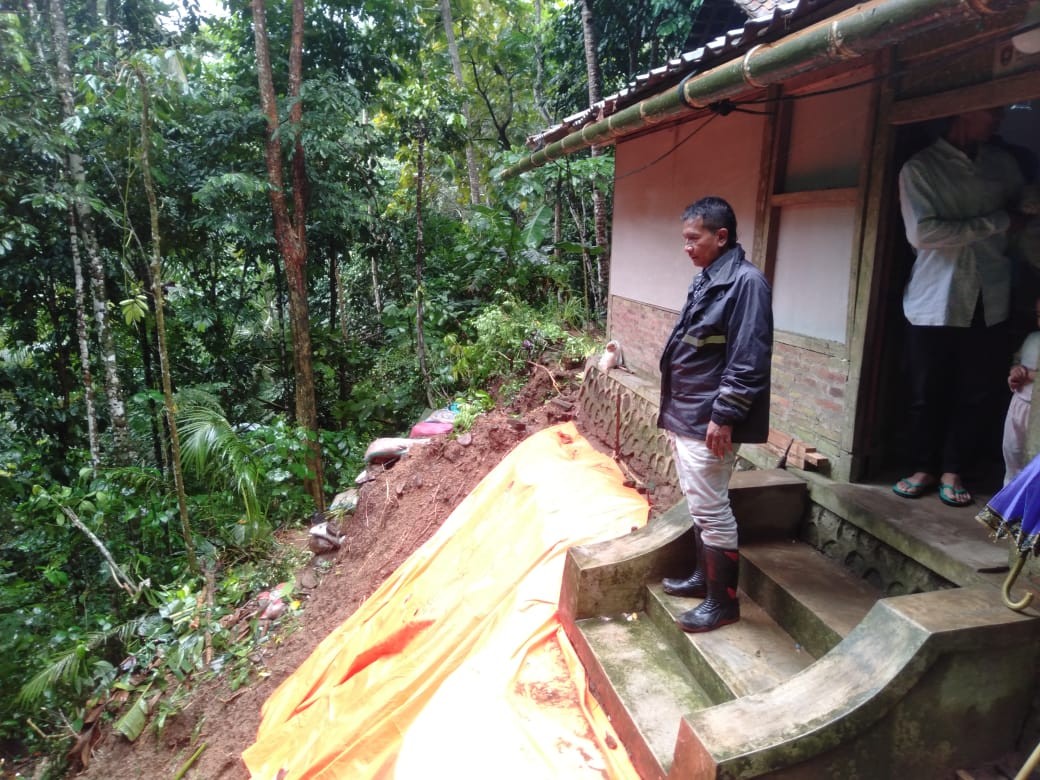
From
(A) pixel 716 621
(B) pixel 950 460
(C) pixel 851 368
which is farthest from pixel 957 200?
(A) pixel 716 621

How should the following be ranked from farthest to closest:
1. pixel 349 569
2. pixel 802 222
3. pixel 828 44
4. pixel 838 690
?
pixel 349 569, pixel 802 222, pixel 828 44, pixel 838 690

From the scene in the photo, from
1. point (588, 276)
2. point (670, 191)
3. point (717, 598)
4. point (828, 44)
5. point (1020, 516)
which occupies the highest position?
point (828, 44)

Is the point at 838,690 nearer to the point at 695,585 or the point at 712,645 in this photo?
the point at 712,645

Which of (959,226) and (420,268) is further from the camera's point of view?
(420,268)

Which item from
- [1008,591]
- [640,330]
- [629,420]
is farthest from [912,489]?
[640,330]

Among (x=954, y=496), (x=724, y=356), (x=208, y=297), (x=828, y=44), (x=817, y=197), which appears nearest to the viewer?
(x=828, y=44)

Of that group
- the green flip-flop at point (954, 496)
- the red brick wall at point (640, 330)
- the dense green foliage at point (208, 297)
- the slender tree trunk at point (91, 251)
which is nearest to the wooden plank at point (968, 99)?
the green flip-flop at point (954, 496)

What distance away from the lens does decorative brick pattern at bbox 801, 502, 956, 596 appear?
2.69 meters

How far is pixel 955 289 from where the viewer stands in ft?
9.80

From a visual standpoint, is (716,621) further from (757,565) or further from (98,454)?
(98,454)

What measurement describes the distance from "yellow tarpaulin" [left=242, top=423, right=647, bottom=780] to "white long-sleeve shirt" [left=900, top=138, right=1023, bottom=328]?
2199 mm

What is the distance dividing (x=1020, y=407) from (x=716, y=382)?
1.41 metres

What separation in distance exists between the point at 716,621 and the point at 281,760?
9.15 ft

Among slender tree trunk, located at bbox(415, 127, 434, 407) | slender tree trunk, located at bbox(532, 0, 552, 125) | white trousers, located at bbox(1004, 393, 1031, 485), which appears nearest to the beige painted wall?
white trousers, located at bbox(1004, 393, 1031, 485)
